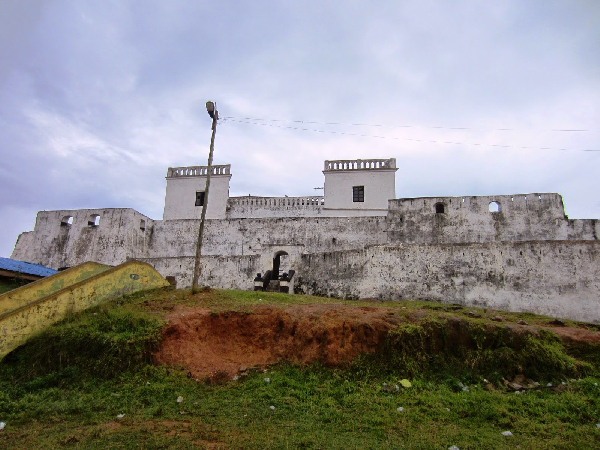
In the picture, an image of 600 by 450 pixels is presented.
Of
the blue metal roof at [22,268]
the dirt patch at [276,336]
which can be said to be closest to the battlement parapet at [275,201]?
the blue metal roof at [22,268]

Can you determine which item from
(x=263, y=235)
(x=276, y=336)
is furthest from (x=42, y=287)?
(x=263, y=235)

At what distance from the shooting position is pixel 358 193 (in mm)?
21016

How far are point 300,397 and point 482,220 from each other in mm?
13180

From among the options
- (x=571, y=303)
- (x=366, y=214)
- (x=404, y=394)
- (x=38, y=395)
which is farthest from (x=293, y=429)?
(x=366, y=214)

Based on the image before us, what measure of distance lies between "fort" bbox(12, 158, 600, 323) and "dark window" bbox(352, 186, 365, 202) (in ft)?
0.15

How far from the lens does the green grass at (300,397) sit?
570 centimetres

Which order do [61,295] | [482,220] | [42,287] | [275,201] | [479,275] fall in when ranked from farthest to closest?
[275,201], [482,220], [479,275], [42,287], [61,295]

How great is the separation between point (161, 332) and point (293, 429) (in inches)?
136

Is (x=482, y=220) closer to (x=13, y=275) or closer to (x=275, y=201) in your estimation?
(x=275, y=201)

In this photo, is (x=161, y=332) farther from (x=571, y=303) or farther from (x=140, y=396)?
(x=571, y=303)

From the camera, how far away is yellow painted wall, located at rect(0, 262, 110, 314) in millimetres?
8993

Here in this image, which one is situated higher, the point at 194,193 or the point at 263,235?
the point at 194,193

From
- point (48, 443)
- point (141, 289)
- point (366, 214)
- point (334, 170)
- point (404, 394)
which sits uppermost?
point (334, 170)

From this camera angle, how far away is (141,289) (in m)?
11.1
